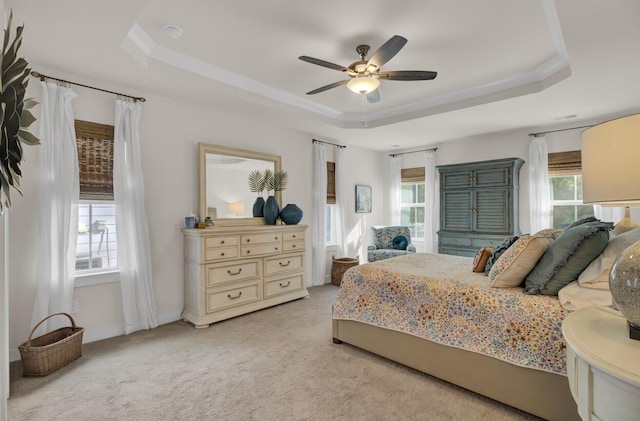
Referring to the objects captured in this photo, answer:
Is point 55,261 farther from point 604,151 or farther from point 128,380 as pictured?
point 604,151

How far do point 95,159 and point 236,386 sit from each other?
2.54 m

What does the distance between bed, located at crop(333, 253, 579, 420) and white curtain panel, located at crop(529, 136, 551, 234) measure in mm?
2708

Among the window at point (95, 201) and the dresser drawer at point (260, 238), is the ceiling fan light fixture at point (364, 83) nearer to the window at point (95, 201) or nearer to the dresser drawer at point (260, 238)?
the dresser drawer at point (260, 238)

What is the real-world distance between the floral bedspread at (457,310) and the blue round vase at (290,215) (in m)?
1.72

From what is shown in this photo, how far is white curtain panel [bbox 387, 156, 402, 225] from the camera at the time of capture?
655 centimetres

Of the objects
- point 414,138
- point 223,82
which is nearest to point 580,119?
point 414,138

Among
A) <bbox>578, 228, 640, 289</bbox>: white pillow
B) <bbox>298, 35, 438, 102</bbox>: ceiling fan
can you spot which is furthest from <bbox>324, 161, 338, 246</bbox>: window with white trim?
<bbox>578, 228, 640, 289</bbox>: white pillow

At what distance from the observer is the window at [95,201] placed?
3.04m

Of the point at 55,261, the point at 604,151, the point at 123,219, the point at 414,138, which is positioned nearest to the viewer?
the point at 604,151

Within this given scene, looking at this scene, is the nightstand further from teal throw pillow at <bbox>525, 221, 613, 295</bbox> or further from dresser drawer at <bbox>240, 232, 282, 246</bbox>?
dresser drawer at <bbox>240, 232, 282, 246</bbox>

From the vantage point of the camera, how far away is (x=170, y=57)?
2994 millimetres

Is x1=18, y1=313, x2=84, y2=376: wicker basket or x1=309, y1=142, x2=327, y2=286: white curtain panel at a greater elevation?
x1=309, y1=142, x2=327, y2=286: white curtain panel

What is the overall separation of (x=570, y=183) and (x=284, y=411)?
5.11 metres

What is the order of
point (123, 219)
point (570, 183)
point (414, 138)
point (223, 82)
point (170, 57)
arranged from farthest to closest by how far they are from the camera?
point (414, 138) → point (570, 183) → point (223, 82) → point (123, 219) → point (170, 57)
